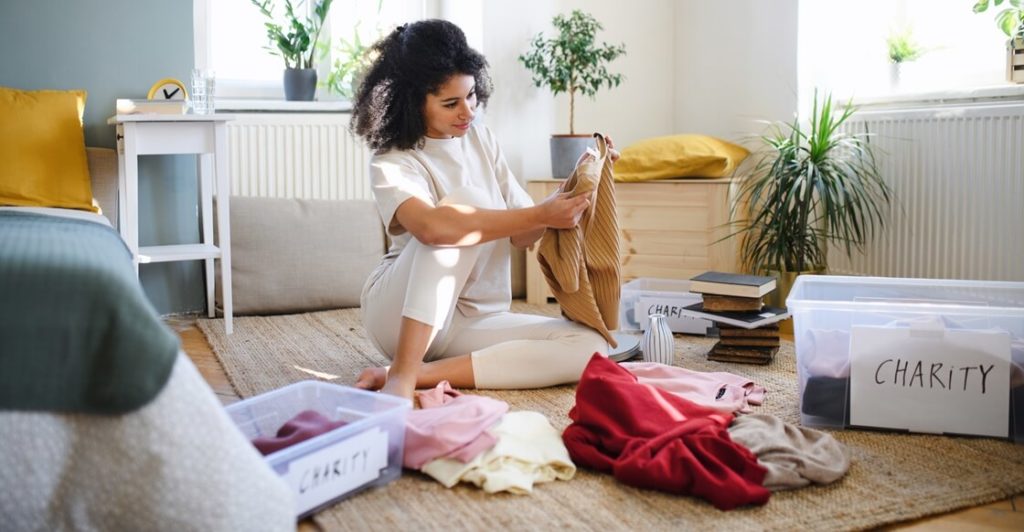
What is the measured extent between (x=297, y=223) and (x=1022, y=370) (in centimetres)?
247

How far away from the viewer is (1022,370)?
2.03 m

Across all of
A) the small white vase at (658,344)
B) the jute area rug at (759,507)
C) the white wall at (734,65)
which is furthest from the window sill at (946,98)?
the jute area rug at (759,507)

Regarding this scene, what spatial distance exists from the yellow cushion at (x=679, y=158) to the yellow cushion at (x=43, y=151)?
5.89ft

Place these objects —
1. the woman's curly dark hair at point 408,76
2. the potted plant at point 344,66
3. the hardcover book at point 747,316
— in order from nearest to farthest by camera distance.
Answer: the woman's curly dark hair at point 408,76 < the hardcover book at point 747,316 < the potted plant at point 344,66

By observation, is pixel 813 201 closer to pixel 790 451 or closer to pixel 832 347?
pixel 832 347

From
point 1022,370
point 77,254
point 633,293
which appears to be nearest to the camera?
point 77,254

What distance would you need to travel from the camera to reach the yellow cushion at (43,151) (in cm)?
306

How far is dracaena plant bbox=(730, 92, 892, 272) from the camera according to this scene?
3.32 meters

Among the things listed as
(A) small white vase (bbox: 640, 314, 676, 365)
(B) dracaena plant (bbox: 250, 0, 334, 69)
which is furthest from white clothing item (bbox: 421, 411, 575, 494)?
(B) dracaena plant (bbox: 250, 0, 334, 69)

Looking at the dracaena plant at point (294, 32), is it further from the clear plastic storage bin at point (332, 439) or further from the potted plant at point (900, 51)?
the clear plastic storage bin at point (332, 439)

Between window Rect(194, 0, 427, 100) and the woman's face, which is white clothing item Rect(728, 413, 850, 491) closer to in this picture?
the woman's face

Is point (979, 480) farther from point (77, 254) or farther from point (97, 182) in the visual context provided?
point (97, 182)

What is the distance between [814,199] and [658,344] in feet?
3.99

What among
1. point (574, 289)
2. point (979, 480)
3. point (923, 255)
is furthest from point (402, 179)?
point (923, 255)
